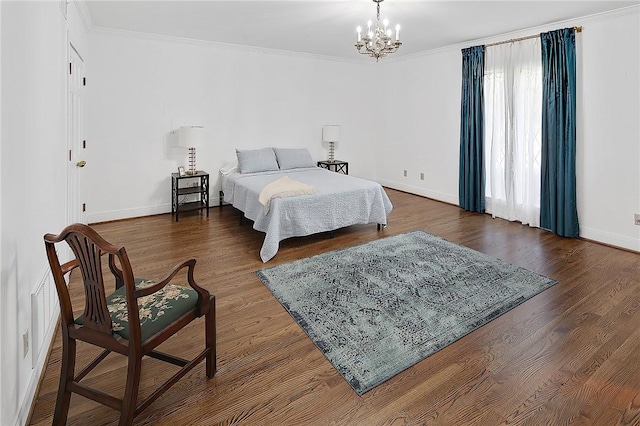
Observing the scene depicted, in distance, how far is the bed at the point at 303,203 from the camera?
3.87 meters

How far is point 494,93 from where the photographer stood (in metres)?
5.09

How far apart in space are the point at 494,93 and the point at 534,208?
1690 millimetres

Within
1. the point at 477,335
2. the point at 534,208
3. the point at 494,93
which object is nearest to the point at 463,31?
the point at 494,93

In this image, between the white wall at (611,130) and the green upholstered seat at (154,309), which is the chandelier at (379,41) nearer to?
the white wall at (611,130)

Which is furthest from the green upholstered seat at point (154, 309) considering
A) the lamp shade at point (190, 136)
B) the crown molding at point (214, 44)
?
the crown molding at point (214, 44)

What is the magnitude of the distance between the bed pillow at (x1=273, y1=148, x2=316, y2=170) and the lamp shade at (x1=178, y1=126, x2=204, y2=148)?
1.24 metres

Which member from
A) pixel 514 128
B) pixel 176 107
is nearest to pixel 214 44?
pixel 176 107

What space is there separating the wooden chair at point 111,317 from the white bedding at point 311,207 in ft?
6.26

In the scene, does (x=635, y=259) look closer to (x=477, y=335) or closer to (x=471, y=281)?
(x=471, y=281)

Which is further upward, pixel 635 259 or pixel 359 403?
pixel 635 259

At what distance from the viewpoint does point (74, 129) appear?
353cm

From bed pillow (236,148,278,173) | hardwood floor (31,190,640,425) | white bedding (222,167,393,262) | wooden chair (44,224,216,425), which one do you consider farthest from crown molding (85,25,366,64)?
wooden chair (44,224,216,425)

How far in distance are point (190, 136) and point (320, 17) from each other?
228 centimetres

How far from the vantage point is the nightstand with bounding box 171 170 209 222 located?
507 centimetres
